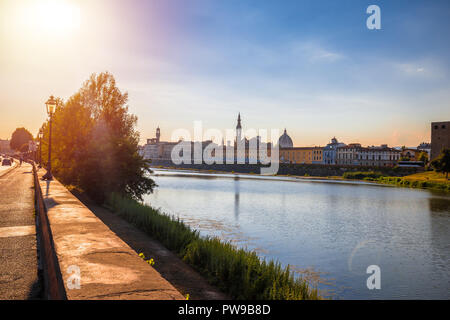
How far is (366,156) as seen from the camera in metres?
166

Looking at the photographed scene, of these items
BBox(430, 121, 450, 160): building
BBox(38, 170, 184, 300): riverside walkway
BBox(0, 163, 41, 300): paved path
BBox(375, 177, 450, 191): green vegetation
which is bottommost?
BBox(375, 177, 450, 191): green vegetation

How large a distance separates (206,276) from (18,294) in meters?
5.42

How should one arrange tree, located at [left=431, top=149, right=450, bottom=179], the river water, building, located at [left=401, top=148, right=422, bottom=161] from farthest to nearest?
building, located at [left=401, top=148, right=422, bottom=161] → tree, located at [left=431, top=149, right=450, bottom=179] → the river water

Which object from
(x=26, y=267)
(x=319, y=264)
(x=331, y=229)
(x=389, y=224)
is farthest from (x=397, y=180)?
(x=26, y=267)

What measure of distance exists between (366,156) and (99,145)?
522ft

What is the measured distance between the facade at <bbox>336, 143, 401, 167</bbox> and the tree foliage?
14819 cm

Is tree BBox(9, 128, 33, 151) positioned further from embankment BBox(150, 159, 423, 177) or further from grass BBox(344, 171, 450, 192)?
grass BBox(344, 171, 450, 192)

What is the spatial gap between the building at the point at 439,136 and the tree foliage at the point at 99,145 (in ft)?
325

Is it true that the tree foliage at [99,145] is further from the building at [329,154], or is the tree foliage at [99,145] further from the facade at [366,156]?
the building at [329,154]

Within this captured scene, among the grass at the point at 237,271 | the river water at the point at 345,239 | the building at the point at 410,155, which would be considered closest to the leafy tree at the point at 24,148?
the river water at the point at 345,239

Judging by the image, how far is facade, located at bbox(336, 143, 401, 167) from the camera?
16475 centimetres

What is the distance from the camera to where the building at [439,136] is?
340ft

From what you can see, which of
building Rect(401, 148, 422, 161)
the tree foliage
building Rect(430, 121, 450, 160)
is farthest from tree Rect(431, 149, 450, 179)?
building Rect(401, 148, 422, 161)
